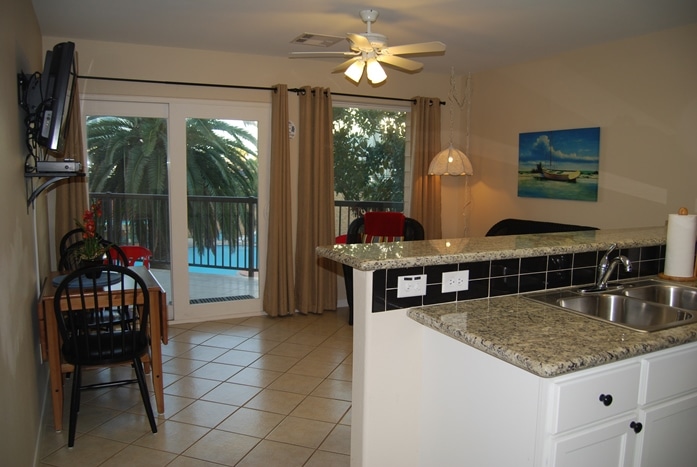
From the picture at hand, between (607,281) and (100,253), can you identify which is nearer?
(607,281)

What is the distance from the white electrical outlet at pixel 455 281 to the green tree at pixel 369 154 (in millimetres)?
3707

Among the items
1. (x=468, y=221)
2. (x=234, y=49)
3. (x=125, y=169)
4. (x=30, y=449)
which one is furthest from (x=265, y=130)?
(x=30, y=449)

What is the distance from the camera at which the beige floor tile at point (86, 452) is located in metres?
2.63

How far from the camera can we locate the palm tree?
4.69 meters

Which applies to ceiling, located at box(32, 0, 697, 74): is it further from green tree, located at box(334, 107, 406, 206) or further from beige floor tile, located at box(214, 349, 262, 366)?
beige floor tile, located at box(214, 349, 262, 366)

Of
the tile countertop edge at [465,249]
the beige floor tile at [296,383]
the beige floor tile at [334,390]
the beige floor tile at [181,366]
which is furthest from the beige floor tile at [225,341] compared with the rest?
the tile countertop edge at [465,249]

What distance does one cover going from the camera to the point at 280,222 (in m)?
5.11

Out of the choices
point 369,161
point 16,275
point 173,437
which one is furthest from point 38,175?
point 369,161

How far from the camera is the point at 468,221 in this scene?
6.20 m

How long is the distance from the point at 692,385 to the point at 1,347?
252cm

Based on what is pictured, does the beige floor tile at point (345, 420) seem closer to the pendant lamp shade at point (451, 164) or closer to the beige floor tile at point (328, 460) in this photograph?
the beige floor tile at point (328, 460)

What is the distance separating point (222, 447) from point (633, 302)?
2.15 metres

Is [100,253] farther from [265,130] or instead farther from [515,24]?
[515,24]

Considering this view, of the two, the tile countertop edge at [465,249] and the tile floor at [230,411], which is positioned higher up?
the tile countertop edge at [465,249]
